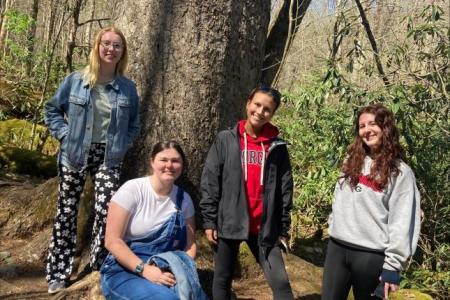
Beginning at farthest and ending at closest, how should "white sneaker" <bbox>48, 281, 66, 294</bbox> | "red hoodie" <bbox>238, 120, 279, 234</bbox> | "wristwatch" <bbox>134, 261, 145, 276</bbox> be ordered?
"white sneaker" <bbox>48, 281, 66, 294</bbox>
"red hoodie" <bbox>238, 120, 279, 234</bbox>
"wristwatch" <bbox>134, 261, 145, 276</bbox>

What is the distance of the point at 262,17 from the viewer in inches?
161

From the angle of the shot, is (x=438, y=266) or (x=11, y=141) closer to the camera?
(x=438, y=266)

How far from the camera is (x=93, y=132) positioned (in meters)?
Answer: 3.27

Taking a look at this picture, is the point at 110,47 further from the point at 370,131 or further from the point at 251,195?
the point at 370,131

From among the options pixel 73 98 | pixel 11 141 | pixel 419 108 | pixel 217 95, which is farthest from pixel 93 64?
pixel 11 141

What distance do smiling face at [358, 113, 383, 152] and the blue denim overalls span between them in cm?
111

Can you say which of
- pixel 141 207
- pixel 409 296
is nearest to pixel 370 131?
pixel 141 207

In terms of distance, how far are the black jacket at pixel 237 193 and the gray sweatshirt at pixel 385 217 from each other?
37 centimetres

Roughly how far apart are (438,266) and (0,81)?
10.1 metres

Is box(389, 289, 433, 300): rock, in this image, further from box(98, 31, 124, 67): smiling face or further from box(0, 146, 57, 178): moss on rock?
box(0, 146, 57, 178): moss on rock

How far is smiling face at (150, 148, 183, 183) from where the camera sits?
285 cm

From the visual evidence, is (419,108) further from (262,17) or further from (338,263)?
(338,263)

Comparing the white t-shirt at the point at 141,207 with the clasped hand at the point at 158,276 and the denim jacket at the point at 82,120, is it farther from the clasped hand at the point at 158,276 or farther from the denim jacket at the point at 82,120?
the denim jacket at the point at 82,120

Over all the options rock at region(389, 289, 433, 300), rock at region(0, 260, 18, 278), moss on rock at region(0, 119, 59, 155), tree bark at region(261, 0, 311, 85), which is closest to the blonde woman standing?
rock at region(0, 260, 18, 278)
